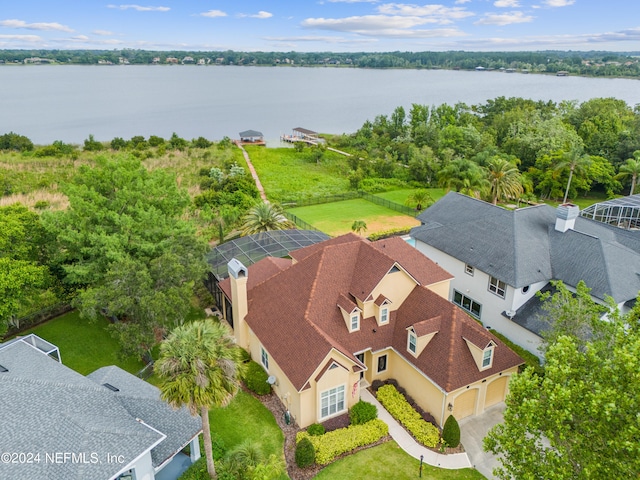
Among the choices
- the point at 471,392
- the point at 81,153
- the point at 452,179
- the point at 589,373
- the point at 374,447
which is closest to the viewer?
the point at 589,373

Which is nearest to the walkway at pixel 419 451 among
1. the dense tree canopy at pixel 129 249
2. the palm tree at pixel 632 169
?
the dense tree canopy at pixel 129 249

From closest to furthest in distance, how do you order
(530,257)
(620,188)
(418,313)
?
(418,313), (530,257), (620,188)

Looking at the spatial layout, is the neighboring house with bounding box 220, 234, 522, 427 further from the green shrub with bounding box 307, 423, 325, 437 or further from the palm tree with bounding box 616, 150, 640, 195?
the palm tree with bounding box 616, 150, 640, 195

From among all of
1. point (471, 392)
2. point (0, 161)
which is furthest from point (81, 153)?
point (471, 392)

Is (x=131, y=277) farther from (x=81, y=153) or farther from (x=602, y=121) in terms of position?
(x=602, y=121)

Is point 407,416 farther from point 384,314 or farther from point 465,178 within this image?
point 465,178

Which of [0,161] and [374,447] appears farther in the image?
[0,161]

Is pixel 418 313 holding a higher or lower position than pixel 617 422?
lower

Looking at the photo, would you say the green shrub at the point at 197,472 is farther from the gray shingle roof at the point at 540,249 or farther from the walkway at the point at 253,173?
the walkway at the point at 253,173
